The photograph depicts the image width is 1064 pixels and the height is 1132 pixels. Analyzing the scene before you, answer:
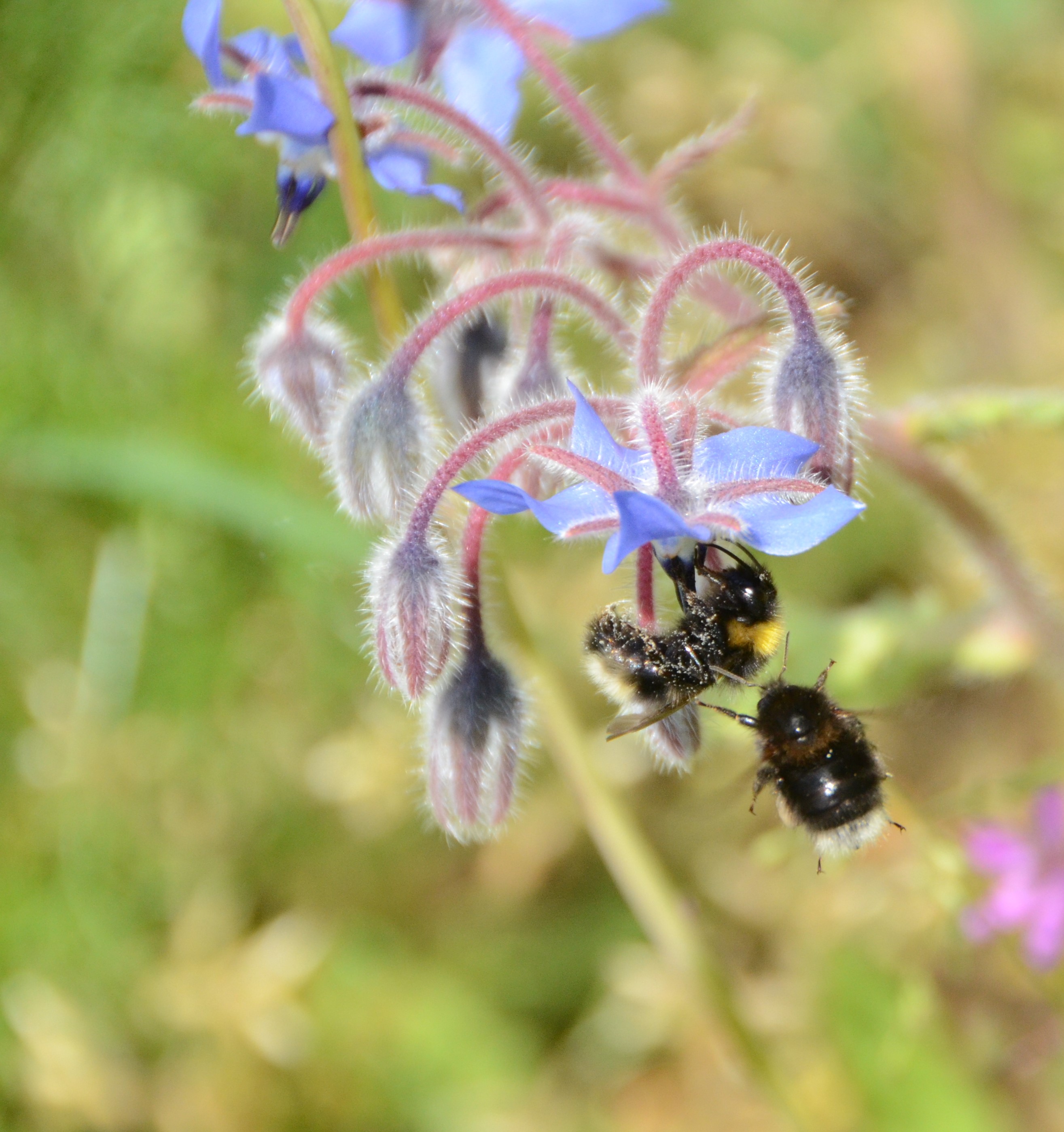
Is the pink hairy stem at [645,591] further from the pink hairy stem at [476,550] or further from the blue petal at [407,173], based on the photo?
the blue petal at [407,173]

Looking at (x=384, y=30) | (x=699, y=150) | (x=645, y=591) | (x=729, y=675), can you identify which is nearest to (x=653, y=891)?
(x=729, y=675)

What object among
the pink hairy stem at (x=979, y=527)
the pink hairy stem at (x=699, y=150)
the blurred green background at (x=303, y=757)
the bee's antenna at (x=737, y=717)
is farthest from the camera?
the blurred green background at (x=303, y=757)

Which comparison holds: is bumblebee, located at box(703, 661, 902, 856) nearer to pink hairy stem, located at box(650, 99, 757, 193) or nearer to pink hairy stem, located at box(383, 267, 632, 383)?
pink hairy stem, located at box(383, 267, 632, 383)

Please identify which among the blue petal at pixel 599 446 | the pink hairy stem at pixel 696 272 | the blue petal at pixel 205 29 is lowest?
the blue petal at pixel 599 446

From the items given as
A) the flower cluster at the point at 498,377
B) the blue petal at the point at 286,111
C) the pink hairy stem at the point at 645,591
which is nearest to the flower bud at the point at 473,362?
the flower cluster at the point at 498,377

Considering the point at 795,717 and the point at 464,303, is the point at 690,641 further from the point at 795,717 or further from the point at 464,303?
the point at 464,303

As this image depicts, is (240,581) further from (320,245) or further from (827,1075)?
(827,1075)

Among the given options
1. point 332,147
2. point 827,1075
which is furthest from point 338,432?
point 827,1075

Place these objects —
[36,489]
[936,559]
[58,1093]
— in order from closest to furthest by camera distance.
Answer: [58,1093], [36,489], [936,559]
